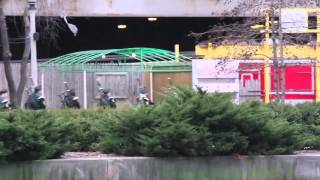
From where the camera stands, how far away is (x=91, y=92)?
2886cm

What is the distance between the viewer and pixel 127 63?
30188 mm

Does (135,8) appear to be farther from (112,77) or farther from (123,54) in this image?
(112,77)

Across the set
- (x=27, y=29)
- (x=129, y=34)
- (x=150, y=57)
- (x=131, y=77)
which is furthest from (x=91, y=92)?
(x=129, y=34)

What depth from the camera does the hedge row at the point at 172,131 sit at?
8047mm

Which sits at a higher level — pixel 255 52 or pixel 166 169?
pixel 255 52

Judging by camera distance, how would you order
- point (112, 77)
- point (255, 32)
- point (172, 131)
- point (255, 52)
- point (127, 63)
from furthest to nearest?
point (127, 63), point (112, 77), point (255, 52), point (255, 32), point (172, 131)

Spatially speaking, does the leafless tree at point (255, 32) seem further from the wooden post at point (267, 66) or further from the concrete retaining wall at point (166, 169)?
the concrete retaining wall at point (166, 169)

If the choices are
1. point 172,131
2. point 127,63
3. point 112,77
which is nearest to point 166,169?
point 172,131

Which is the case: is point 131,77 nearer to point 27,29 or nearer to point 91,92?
point 91,92

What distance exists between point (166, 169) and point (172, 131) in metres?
0.52

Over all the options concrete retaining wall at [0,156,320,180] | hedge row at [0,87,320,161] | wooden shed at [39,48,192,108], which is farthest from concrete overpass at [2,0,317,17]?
concrete retaining wall at [0,156,320,180]

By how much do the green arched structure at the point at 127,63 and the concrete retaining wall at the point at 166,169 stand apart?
20.4 m

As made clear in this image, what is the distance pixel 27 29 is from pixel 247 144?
573 inches

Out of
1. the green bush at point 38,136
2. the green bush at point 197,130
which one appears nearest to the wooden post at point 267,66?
the green bush at point 197,130
